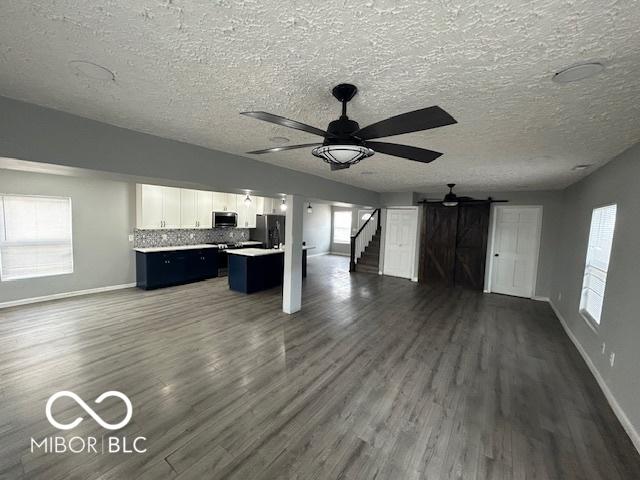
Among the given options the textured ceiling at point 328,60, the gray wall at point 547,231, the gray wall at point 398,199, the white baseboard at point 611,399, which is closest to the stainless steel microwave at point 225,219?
the gray wall at point 398,199

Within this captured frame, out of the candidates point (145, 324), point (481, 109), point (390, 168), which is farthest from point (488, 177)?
point (145, 324)

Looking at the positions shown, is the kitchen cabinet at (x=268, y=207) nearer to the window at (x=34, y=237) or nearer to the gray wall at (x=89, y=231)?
the gray wall at (x=89, y=231)

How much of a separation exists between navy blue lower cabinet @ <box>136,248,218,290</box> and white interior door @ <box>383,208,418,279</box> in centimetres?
486

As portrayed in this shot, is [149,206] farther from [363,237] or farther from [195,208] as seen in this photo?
[363,237]

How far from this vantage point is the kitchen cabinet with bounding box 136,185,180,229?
5.68m

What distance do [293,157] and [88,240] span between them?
182 inches

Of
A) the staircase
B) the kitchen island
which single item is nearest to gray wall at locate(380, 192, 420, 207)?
the staircase

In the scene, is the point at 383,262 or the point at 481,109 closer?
the point at 481,109

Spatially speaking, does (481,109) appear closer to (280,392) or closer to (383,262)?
(280,392)

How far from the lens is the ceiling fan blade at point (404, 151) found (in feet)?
5.87

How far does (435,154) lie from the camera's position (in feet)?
6.18

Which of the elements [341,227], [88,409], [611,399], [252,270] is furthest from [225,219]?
[611,399]

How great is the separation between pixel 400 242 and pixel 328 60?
6.78 m

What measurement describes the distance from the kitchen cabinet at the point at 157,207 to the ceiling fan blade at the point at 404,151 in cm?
563
